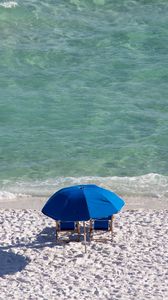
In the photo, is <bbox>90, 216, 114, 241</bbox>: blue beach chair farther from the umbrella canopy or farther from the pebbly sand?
the umbrella canopy

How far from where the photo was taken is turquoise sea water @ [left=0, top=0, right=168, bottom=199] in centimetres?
2562

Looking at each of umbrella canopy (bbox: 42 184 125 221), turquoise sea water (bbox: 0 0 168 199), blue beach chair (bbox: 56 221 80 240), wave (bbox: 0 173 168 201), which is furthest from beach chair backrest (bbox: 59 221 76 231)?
turquoise sea water (bbox: 0 0 168 199)

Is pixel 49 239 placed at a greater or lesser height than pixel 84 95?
lesser

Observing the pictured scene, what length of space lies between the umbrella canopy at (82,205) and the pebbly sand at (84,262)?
90 cm

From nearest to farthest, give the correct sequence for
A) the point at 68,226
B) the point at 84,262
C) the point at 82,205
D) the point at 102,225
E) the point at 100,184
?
the point at 84,262, the point at 82,205, the point at 68,226, the point at 102,225, the point at 100,184

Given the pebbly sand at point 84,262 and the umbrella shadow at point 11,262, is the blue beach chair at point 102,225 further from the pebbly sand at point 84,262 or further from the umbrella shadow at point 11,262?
the umbrella shadow at point 11,262

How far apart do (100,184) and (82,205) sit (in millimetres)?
5402

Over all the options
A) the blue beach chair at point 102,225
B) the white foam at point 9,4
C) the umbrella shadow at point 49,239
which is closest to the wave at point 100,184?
the umbrella shadow at point 49,239

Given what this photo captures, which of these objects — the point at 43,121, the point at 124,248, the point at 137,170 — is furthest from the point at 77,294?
the point at 43,121

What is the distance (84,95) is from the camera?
104 feet

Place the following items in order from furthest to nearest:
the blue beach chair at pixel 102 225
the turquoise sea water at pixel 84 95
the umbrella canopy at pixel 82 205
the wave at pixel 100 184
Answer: the turquoise sea water at pixel 84 95 < the wave at pixel 100 184 < the blue beach chair at pixel 102 225 < the umbrella canopy at pixel 82 205

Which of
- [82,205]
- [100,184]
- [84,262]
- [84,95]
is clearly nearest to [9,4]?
[84,95]

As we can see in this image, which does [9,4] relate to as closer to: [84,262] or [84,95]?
[84,95]

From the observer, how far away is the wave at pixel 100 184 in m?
23.7
